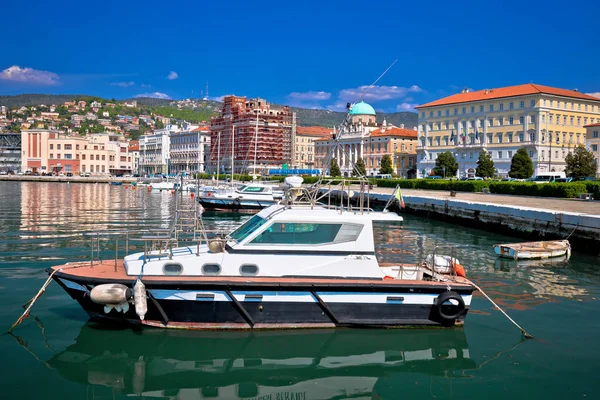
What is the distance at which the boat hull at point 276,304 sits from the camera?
11383mm

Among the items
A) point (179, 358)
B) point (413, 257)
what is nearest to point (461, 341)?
point (179, 358)

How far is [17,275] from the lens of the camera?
1725cm

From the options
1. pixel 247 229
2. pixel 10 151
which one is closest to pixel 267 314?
pixel 247 229

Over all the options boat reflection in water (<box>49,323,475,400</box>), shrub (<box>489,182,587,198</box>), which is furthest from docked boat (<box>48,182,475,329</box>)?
shrub (<box>489,182,587,198</box>)

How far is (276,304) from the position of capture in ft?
38.0

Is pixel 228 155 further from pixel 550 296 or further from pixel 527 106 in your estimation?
pixel 550 296

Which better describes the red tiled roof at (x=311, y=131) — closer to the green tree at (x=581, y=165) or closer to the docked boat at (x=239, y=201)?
the green tree at (x=581, y=165)

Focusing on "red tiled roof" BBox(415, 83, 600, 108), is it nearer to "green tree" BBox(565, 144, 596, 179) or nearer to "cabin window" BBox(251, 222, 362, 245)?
"green tree" BBox(565, 144, 596, 179)

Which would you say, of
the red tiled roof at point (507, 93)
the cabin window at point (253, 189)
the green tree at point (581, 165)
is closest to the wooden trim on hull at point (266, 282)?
the cabin window at point (253, 189)

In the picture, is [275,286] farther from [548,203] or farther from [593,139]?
[593,139]

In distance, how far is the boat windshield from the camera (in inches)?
487

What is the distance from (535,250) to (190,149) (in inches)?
6477

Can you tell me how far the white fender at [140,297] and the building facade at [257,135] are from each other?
417 feet

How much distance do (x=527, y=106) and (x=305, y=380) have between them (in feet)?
324
